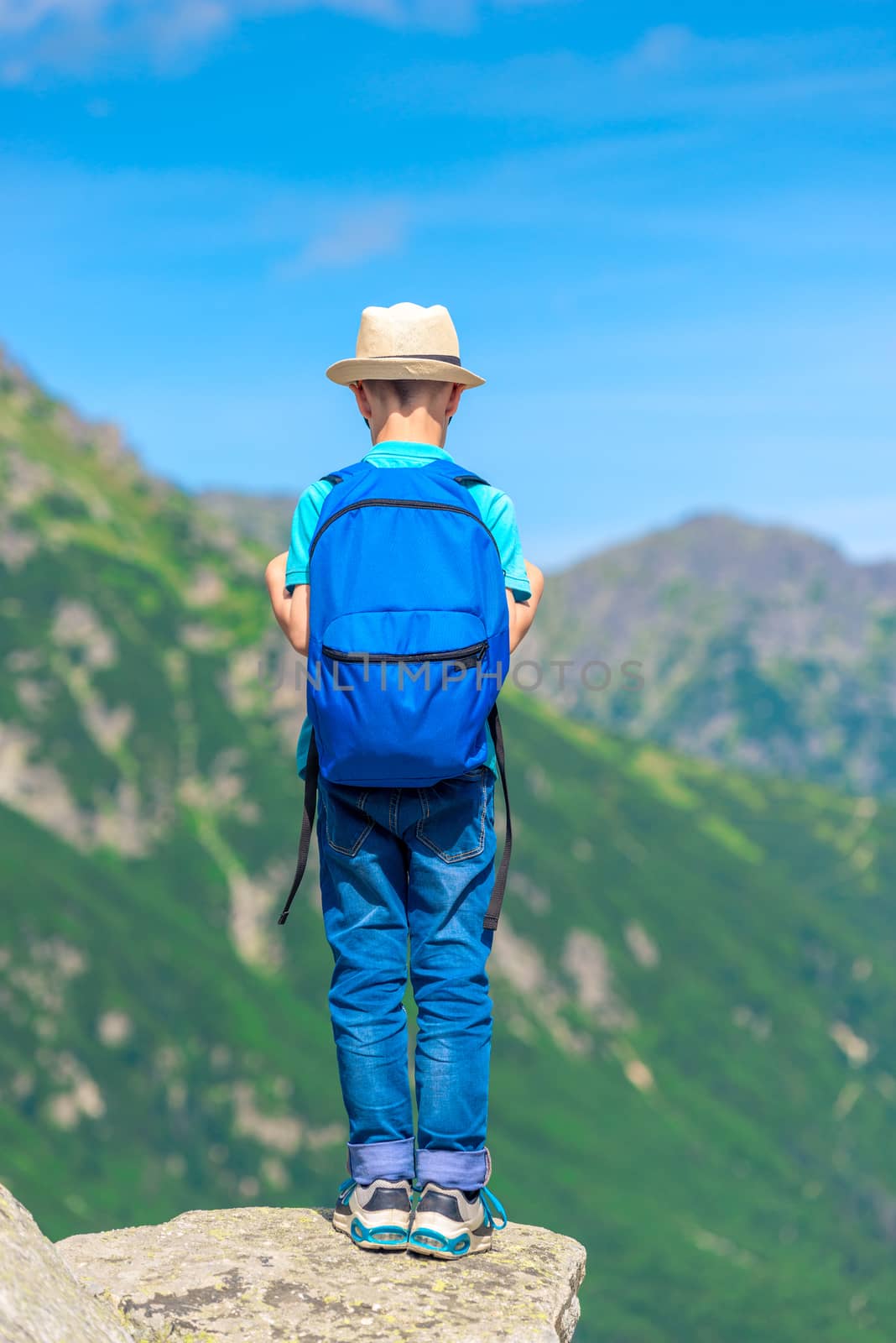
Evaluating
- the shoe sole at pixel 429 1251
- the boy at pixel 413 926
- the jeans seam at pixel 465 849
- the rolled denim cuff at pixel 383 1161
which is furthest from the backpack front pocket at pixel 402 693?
the shoe sole at pixel 429 1251

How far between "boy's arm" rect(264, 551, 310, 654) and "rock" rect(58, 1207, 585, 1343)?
4.40 metres

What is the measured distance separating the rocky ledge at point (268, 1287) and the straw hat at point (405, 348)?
622cm

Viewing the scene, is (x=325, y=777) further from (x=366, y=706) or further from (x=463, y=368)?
(x=463, y=368)

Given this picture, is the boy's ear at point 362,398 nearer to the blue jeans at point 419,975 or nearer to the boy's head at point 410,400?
the boy's head at point 410,400

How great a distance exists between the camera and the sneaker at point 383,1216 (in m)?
10.8

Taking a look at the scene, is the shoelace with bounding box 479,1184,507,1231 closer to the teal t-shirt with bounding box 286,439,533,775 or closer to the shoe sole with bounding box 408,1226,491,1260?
the shoe sole with bounding box 408,1226,491,1260

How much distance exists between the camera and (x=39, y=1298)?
843 cm

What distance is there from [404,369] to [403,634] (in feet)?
7.13

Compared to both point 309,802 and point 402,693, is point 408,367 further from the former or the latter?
point 309,802

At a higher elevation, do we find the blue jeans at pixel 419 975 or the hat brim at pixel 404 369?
the hat brim at pixel 404 369

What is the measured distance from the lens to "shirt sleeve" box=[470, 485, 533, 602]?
10852 mm

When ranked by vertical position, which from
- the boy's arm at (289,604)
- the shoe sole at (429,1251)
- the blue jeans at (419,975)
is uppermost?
the boy's arm at (289,604)

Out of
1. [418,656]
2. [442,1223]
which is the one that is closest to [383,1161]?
[442,1223]

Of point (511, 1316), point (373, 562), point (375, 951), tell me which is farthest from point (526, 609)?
point (511, 1316)
